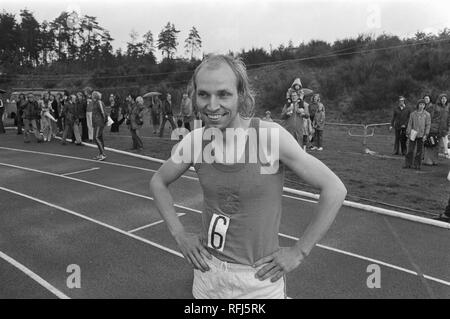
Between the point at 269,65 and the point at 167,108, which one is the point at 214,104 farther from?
the point at 269,65

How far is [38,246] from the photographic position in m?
5.25

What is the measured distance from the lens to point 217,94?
1.53m

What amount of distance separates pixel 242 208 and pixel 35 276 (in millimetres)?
3782

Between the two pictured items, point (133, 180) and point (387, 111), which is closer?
point (133, 180)

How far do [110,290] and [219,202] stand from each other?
2.95 m

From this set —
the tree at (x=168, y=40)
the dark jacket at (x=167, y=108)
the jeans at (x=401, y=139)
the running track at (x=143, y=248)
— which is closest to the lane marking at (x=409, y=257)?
the running track at (x=143, y=248)

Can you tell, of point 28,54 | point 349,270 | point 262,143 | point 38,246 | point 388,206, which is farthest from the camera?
point 28,54

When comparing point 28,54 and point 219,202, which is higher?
point 28,54

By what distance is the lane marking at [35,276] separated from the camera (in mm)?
3948

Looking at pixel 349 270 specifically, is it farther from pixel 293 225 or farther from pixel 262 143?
pixel 262 143

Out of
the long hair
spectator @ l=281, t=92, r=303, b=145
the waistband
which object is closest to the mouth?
the long hair

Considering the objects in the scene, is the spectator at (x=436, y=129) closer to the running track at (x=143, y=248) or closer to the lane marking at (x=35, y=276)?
the running track at (x=143, y=248)

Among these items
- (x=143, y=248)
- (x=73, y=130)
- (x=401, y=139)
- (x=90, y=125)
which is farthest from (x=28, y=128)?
(x=401, y=139)
